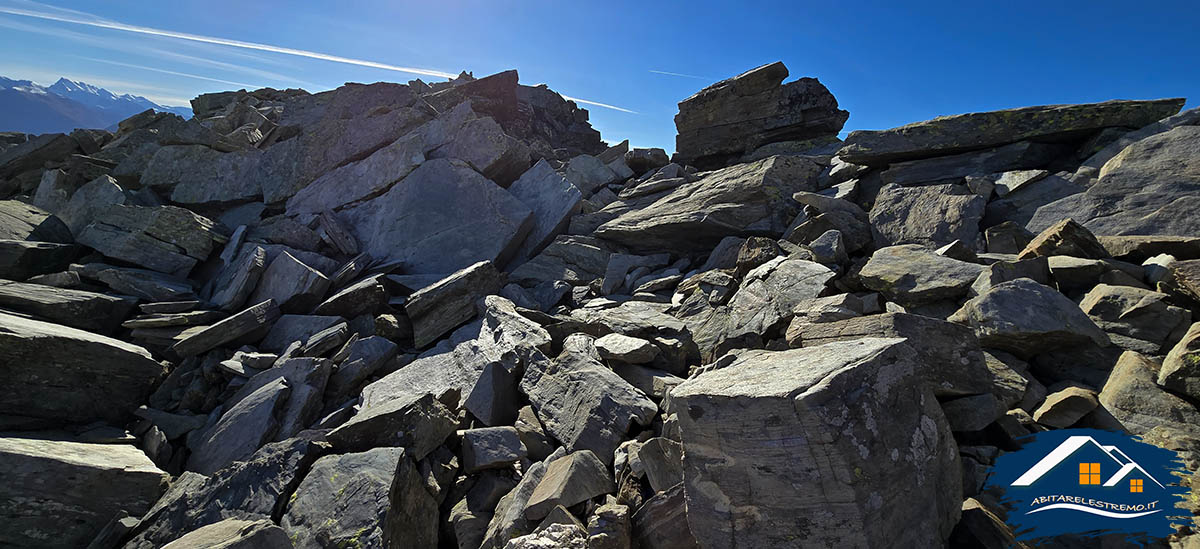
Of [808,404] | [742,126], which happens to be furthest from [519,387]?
[742,126]

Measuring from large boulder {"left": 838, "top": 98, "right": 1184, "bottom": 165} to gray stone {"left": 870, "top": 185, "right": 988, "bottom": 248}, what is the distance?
1.55m

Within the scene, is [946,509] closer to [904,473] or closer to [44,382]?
[904,473]

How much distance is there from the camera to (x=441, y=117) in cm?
1487

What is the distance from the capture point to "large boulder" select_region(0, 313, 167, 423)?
673cm

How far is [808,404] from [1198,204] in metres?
7.85

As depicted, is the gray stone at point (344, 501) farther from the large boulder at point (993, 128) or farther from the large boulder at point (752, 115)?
the large boulder at point (752, 115)

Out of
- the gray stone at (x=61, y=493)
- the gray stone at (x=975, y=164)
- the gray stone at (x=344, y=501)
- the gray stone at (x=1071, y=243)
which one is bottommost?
the gray stone at (x=61, y=493)

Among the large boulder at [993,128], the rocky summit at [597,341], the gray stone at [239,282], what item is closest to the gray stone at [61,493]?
the rocky summit at [597,341]

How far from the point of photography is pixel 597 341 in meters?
7.20

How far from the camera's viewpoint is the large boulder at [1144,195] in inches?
273

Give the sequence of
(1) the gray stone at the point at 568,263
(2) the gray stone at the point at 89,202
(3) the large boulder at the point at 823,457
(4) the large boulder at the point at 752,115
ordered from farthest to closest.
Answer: (4) the large boulder at the point at 752,115 → (2) the gray stone at the point at 89,202 → (1) the gray stone at the point at 568,263 → (3) the large boulder at the point at 823,457

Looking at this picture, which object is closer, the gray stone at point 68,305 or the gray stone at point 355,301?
the gray stone at point 68,305

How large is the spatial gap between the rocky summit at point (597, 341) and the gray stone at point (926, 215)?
0.18ft

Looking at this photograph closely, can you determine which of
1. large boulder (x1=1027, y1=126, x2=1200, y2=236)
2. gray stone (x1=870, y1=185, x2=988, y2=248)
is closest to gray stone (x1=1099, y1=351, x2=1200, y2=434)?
large boulder (x1=1027, y1=126, x2=1200, y2=236)
